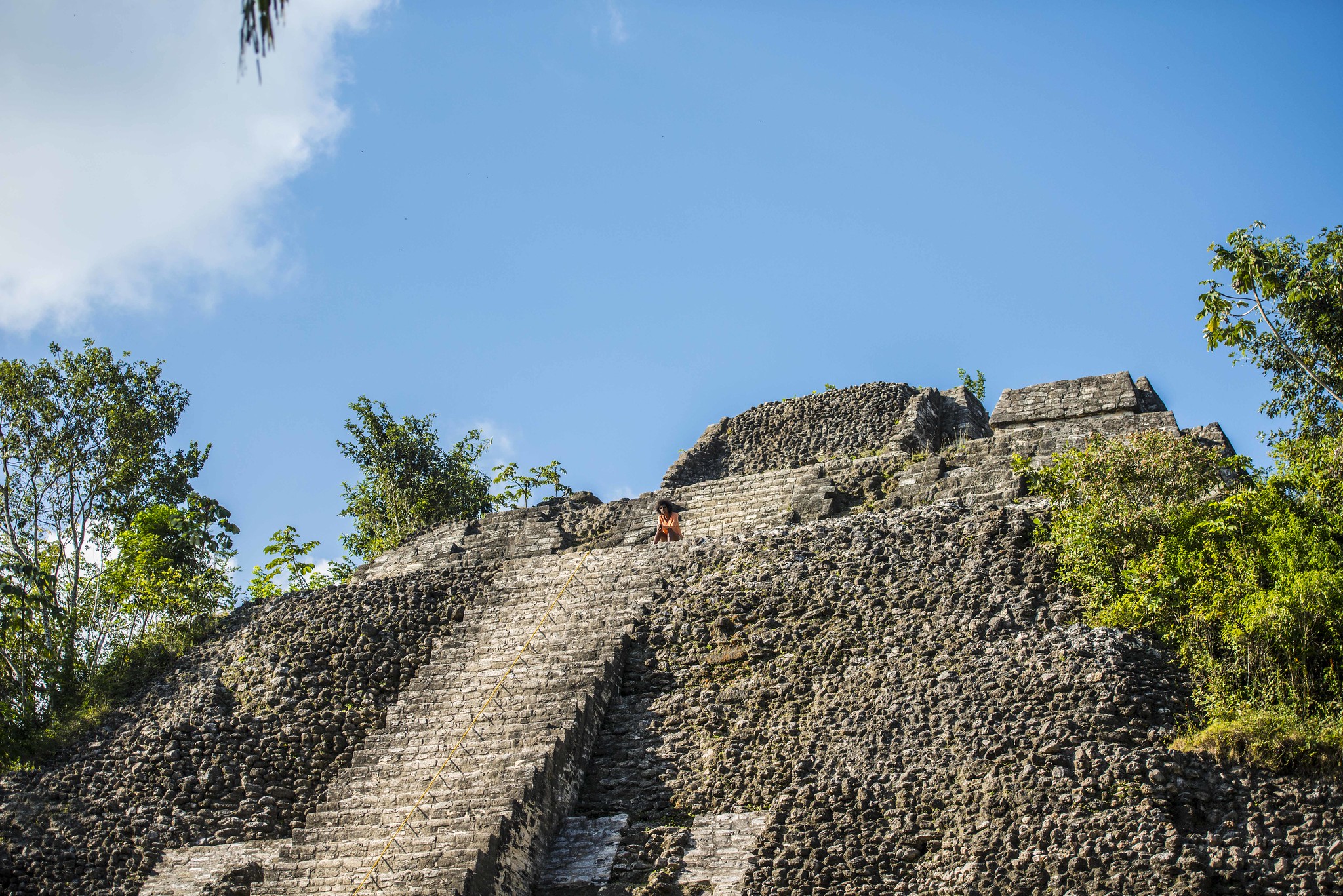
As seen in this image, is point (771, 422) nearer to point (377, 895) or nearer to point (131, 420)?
point (131, 420)

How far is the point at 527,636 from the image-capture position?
13617 mm

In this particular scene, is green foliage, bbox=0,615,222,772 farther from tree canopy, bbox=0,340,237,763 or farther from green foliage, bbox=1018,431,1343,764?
green foliage, bbox=1018,431,1343,764

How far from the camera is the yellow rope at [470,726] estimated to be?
1024 cm

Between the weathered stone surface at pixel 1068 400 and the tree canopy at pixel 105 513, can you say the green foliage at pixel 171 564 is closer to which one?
the tree canopy at pixel 105 513

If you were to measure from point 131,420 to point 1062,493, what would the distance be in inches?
600

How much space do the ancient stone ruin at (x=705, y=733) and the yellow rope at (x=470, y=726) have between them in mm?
47

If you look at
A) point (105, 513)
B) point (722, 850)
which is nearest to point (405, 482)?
point (105, 513)

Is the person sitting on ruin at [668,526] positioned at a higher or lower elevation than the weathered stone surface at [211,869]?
higher

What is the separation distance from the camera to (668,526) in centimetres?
1580

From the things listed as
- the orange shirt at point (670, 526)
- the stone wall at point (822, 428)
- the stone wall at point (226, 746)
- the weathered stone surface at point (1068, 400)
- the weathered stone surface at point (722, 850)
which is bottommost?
the weathered stone surface at point (722, 850)

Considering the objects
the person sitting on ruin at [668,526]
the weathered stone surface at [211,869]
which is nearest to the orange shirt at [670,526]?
the person sitting on ruin at [668,526]

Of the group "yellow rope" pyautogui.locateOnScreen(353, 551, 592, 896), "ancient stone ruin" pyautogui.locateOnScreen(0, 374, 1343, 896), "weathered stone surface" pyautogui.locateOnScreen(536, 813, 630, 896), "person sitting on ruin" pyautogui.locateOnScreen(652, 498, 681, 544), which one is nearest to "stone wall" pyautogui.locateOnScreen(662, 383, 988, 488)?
"ancient stone ruin" pyautogui.locateOnScreen(0, 374, 1343, 896)

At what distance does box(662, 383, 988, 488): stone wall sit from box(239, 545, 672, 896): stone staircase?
21.8 ft

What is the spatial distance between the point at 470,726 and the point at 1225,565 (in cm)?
726
